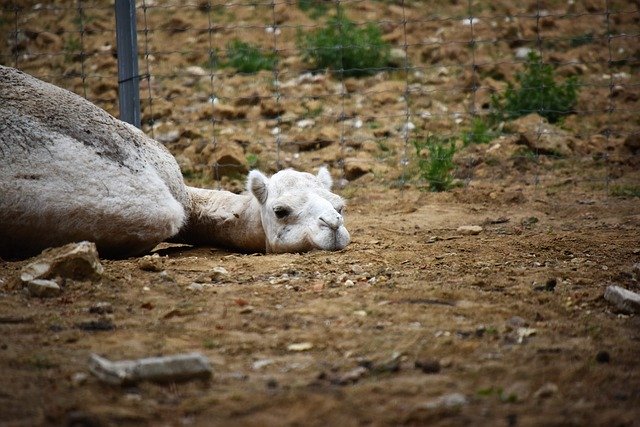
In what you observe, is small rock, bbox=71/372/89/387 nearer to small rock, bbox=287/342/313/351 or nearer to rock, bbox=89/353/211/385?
rock, bbox=89/353/211/385

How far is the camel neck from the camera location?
686 cm

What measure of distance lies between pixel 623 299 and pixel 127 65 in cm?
528

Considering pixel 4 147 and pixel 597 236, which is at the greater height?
pixel 4 147

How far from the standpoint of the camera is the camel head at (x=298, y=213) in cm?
625

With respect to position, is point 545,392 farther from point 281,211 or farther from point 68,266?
point 281,211

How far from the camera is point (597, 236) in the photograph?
6629 mm

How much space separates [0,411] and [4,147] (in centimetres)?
289

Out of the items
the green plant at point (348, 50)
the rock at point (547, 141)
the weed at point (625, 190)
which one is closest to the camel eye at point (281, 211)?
the weed at point (625, 190)

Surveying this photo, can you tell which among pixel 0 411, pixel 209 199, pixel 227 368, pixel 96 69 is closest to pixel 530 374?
pixel 227 368

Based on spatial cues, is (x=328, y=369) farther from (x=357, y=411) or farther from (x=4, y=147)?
(x=4, y=147)

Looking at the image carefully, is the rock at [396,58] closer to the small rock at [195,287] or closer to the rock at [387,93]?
the rock at [387,93]

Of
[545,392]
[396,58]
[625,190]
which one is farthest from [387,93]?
[545,392]

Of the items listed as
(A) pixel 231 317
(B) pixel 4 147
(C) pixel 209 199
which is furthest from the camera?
(C) pixel 209 199

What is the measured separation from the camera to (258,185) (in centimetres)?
668
